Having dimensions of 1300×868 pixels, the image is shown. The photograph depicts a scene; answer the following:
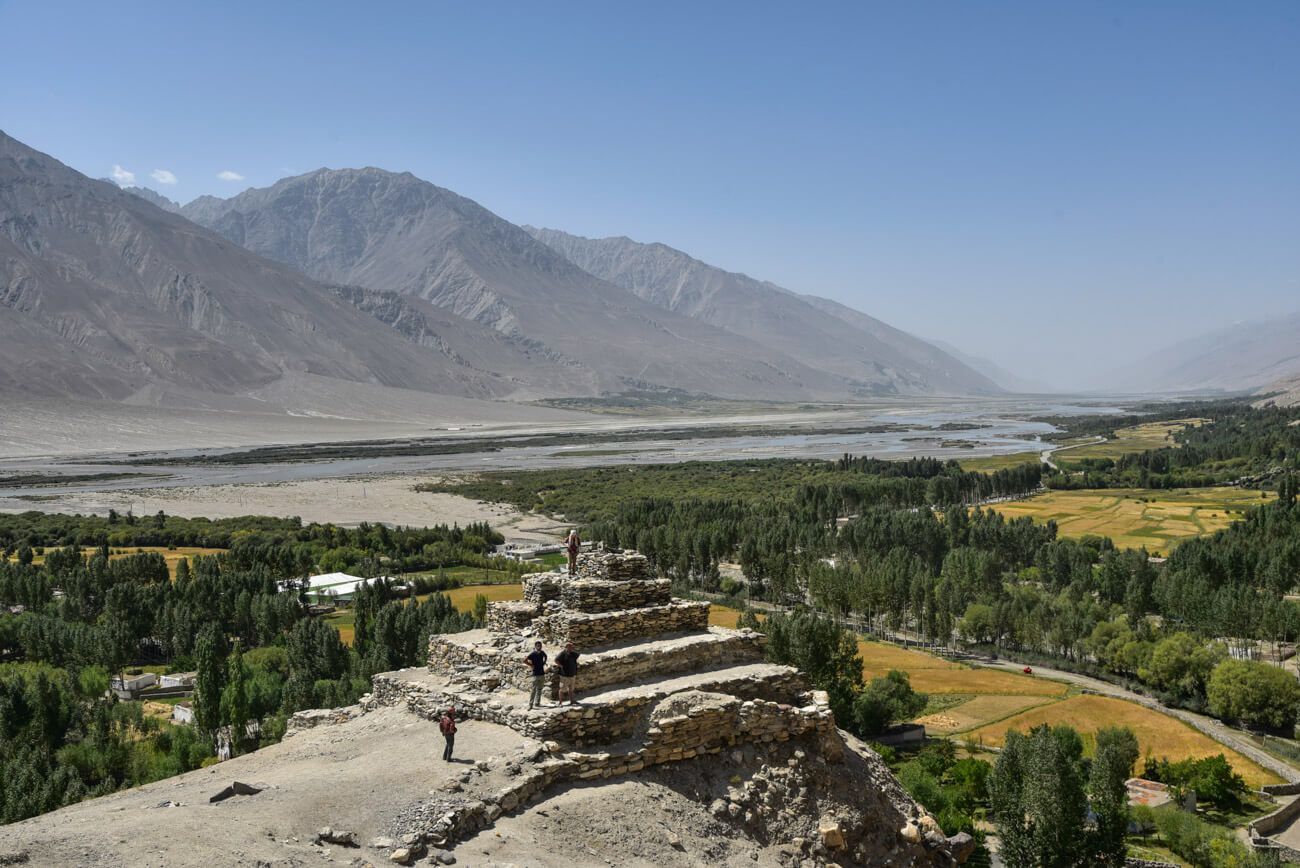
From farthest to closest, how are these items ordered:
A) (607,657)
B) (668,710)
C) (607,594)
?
(607,594) < (607,657) < (668,710)

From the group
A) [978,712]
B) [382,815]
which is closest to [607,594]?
[382,815]

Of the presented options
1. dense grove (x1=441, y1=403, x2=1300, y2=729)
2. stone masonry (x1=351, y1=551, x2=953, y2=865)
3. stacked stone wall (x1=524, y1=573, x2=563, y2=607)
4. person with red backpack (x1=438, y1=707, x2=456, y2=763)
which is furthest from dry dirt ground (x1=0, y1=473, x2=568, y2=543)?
person with red backpack (x1=438, y1=707, x2=456, y2=763)

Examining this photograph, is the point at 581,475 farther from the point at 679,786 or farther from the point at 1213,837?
the point at 679,786

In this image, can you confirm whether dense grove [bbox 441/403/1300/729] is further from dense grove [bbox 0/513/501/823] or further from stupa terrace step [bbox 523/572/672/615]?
stupa terrace step [bbox 523/572/672/615]

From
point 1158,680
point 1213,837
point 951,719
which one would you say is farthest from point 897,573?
point 1213,837

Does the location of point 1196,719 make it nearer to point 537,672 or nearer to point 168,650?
point 537,672
